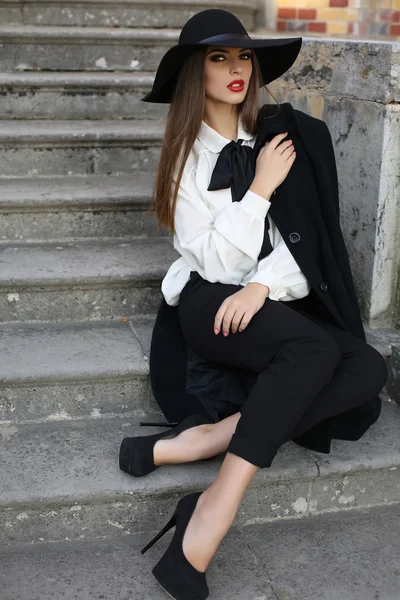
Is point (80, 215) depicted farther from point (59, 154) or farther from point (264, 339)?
point (264, 339)

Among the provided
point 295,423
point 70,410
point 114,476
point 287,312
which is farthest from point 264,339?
point 70,410

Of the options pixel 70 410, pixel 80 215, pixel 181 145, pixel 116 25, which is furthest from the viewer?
pixel 116 25

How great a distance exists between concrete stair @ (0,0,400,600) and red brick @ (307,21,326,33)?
482 mm

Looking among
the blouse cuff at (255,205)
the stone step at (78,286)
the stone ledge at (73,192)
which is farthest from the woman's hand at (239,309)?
the stone ledge at (73,192)

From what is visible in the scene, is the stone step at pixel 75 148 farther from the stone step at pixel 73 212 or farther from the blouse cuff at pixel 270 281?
the blouse cuff at pixel 270 281

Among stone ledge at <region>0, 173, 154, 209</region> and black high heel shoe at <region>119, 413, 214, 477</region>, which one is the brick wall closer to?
stone ledge at <region>0, 173, 154, 209</region>

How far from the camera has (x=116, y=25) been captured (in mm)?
4414

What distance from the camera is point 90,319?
308cm

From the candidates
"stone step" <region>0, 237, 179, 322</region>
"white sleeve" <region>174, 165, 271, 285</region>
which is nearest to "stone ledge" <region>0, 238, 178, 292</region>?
"stone step" <region>0, 237, 179, 322</region>

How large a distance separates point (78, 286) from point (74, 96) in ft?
4.45

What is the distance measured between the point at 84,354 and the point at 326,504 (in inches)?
36.6

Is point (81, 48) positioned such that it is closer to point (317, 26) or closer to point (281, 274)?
point (317, 26)

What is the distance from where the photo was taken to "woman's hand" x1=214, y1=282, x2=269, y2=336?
7.47 ft

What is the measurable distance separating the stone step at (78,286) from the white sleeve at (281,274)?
0.70 m
